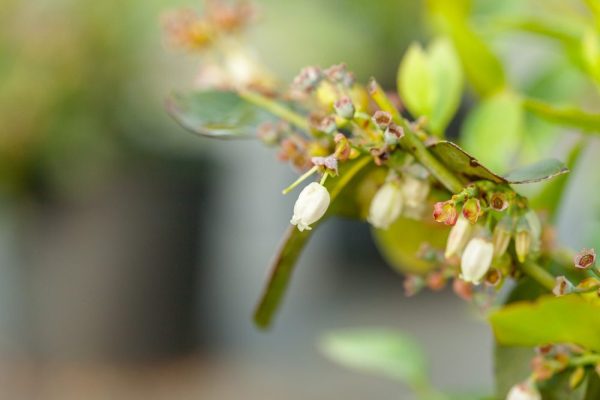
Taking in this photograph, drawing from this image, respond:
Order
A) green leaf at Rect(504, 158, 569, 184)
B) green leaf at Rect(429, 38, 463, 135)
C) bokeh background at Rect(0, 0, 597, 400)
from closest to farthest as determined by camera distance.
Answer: green leaf at Rect(504, 158, 569, 184) → green leaf at Rect(429, 38, 463, 135) → bokeh background at Rect(0, 0, 597, 400)

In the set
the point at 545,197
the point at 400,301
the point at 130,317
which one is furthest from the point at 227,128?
the point at 400,301

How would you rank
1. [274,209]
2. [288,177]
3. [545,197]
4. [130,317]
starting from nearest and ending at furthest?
[545,197]
[130,317]
[288,177]
[274,209]

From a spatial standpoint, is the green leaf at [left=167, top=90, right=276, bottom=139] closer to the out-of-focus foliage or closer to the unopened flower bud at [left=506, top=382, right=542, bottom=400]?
the unopened flower bud at [left=506, top=382, right=542, bottom=400]

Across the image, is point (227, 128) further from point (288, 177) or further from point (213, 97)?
point (288, 177)

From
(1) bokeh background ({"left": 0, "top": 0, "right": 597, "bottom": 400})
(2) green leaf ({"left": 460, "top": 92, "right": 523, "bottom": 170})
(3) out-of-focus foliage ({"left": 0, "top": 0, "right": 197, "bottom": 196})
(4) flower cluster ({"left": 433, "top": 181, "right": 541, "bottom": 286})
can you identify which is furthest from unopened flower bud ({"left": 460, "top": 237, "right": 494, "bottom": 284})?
(3) out-of-focus foliage ({"left": 0, "top": 0, "right": 197, "bottom": 196})

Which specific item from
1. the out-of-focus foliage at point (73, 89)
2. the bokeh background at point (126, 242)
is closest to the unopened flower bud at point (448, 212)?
the bokeh background at point (126, 242)

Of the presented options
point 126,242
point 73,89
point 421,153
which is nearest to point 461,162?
point 421,153
